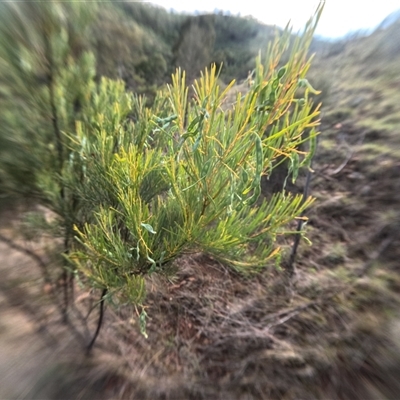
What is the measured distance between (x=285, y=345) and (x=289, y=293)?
402mm

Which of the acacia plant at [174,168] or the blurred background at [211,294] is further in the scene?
the blurred background at [211,294]

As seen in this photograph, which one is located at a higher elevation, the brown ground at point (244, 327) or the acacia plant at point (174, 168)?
the acacia plant at point (174, 168)

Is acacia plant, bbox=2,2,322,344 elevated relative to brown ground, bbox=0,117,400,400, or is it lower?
elevated

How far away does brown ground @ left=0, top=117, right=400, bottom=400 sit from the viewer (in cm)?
156

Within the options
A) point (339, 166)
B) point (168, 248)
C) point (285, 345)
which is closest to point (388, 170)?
point (339, 166)

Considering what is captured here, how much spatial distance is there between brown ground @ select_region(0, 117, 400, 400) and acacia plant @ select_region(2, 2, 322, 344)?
49 centimetres

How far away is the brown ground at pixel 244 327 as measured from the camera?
156 centimetres

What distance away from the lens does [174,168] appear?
Answer: 958mm

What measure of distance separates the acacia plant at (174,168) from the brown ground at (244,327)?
1.62 feet

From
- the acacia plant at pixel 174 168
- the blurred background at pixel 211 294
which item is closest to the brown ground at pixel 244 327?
the blurred background at pixel 211 294

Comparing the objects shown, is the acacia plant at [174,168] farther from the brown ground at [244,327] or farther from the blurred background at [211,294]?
the brown ground at [244,327]

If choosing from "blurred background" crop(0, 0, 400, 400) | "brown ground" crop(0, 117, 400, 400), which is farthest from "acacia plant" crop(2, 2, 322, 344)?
"brown ground" crop(0, 117, 400, 400)

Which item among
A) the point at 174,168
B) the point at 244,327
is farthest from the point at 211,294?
the point at 174,168

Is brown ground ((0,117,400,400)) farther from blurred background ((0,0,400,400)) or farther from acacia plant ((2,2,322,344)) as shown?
acacia plant ((2,2,322,344))
